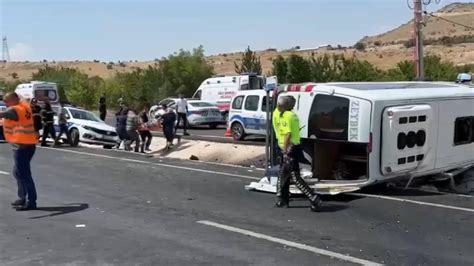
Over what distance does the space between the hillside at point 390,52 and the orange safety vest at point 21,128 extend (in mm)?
55794

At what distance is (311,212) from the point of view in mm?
10039

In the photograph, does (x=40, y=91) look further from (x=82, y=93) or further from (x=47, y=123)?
(x=82, y=93)

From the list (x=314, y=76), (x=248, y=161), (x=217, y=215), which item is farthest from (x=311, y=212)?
(x=314, y=76)

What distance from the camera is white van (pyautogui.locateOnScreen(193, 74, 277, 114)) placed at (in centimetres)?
3509

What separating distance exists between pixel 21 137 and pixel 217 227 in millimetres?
3268

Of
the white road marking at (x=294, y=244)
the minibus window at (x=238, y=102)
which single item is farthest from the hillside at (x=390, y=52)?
the white road marking at (x=294, y=244)

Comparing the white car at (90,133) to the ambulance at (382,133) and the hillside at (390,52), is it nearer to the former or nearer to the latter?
the ambulance at (382,133)

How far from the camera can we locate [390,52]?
95188mm

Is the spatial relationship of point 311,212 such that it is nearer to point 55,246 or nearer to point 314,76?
point 55,246

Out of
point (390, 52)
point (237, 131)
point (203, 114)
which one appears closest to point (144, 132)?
point (237, 131)

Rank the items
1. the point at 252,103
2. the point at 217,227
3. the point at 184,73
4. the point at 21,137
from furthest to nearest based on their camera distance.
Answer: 1. the point at 184,73
2. the point at 252,103
3. the point at 21,137
4. the point at 217,227

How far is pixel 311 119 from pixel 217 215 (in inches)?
111

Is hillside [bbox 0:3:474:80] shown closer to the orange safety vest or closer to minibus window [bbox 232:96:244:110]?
minibus window [bbox 232:96:244:110]

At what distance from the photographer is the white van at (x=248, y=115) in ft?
80.6
